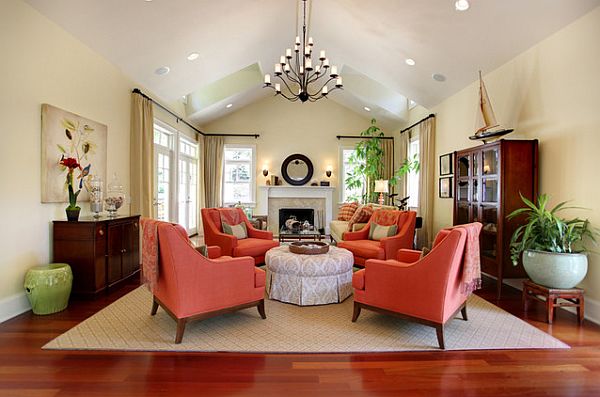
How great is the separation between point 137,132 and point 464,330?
5022 mm

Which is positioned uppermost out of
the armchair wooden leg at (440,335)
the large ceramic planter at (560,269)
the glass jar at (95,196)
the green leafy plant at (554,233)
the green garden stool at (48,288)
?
the glass jar at (95,196)

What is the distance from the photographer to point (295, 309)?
338 cm

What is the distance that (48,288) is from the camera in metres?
3.10

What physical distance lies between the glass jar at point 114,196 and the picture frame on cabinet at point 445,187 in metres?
5.25

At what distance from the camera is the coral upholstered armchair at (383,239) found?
449 cm

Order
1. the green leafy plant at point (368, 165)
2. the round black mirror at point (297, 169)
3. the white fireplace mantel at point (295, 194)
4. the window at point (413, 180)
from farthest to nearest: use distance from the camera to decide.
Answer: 1. the round black mirror at point (297, 169)
2. the white fireplace mantel at point (295, 194)
3. the green leafy plant at point (368, 165)
4. the window at point (413, 180)

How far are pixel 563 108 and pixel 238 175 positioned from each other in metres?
7.24

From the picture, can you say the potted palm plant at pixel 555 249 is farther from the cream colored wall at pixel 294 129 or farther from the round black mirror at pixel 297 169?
the round black mirror at pixel 297 169

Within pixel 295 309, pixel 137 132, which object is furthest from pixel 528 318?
pixel 137 132

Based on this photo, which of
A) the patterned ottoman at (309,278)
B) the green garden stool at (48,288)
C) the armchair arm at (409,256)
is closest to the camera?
the green garden stool at (48,288)

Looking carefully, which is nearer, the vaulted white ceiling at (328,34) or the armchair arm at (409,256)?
the armchair arm at (409,256)

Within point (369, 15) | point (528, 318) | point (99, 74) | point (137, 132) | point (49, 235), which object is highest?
point (369, 15)

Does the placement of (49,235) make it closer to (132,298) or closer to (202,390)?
(132,298)

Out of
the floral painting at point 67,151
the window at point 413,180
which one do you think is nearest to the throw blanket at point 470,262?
the floral painting at point 67,151
